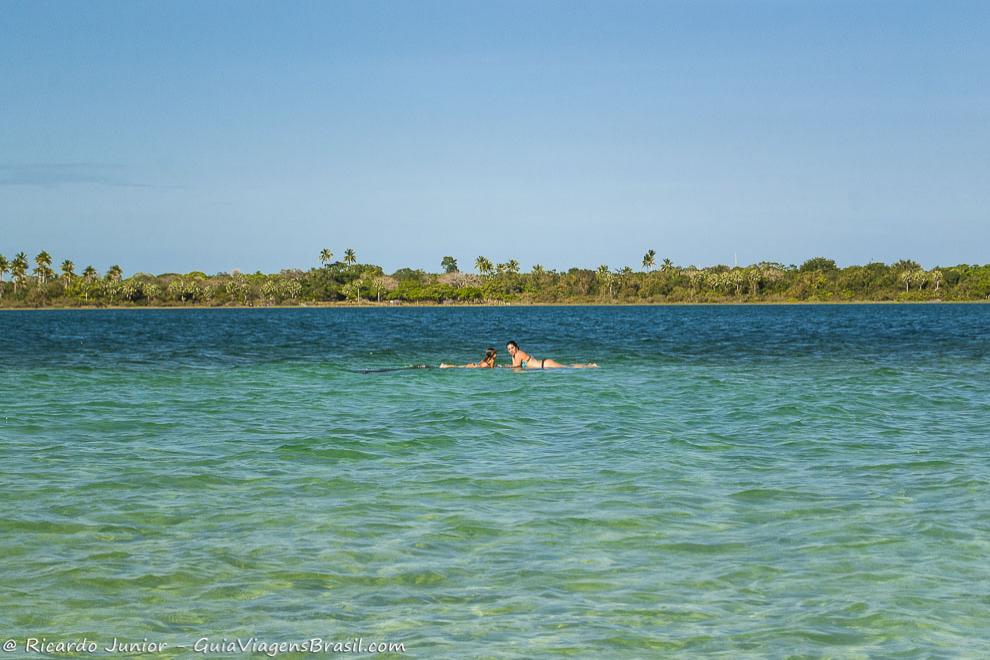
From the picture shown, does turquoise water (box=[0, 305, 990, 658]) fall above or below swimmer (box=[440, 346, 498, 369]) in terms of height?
below

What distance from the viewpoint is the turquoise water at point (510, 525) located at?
6.84 metres

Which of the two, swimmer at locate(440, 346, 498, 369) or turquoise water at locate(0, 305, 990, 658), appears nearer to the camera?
turquoise water at locate(0, 305, 990, 658)

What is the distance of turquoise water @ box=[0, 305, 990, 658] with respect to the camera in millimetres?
6840

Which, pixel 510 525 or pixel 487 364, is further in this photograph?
pixel 487 364

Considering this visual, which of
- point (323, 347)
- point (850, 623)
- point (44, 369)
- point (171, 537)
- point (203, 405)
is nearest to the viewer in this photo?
point (850, 623)

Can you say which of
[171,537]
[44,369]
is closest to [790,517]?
[171,537]

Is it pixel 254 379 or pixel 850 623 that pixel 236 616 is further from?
pixel 254 379

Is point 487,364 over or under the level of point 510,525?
over

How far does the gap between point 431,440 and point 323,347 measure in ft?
111

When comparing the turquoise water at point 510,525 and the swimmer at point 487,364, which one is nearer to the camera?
the turquoise water at point 510,525

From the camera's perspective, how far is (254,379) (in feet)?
93.6

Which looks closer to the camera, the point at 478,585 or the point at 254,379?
the point at 478,585

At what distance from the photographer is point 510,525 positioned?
9477 millimetres

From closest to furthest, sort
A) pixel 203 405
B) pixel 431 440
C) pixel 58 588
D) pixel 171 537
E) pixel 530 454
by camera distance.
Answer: pixel 58 588, pixel 171 537, pixel 530 454, pixel 431 440, pixel 203 405
